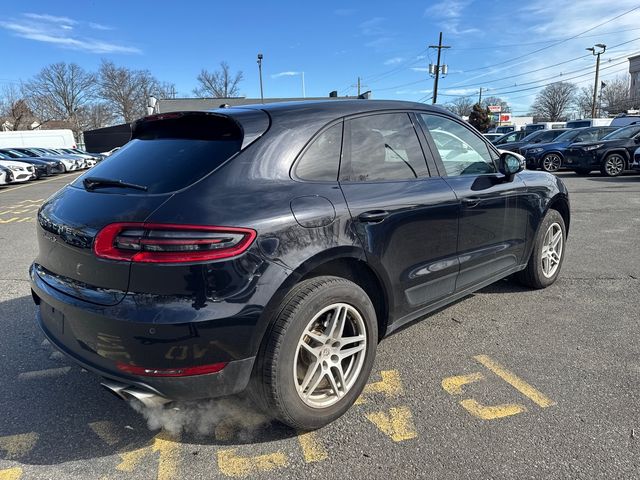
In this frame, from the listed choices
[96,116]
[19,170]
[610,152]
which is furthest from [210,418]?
[96,116]

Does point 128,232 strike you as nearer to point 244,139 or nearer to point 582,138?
point 244,139

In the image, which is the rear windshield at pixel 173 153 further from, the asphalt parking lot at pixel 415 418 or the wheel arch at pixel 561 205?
the wheel arch at pixel 561 205

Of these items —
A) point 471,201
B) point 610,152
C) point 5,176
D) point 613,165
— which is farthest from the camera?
point 5,176

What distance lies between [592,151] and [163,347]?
15.8 m

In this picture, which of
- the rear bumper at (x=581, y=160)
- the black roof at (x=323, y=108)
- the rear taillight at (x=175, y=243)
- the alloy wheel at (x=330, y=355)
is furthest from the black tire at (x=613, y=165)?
the rear taillight at (x=175, y=243)

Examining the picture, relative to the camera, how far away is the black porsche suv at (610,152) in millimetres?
14344

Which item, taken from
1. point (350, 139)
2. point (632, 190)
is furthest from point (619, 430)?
point (632, 190)

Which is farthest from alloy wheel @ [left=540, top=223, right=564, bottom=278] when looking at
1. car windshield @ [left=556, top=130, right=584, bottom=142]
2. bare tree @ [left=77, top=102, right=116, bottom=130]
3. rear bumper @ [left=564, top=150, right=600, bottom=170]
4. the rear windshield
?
bare tree @ [left=77, top=102, right=116, bottom=130]

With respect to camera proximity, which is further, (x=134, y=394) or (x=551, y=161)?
(x=551, y=161)

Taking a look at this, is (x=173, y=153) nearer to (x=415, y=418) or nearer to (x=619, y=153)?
(x=415, y=418)

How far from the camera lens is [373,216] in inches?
102

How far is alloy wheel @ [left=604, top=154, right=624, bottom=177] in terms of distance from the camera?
1446 centimetres

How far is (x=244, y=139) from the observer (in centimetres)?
236

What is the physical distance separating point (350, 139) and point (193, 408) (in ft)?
5.96
